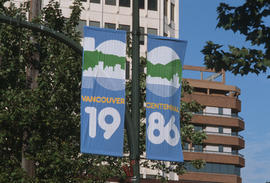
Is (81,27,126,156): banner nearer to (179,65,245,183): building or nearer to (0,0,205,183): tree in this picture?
(0,0,205,183): tree

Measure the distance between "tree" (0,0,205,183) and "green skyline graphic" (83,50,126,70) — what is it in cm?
919

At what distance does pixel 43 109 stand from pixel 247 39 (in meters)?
9.51

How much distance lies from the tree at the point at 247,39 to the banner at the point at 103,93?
143 inches

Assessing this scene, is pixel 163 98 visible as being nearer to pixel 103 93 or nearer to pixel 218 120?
pixel 103 93

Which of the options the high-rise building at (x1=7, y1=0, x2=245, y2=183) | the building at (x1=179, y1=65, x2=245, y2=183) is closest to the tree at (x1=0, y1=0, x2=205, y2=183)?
the high-rise building at (x1=7, y1=0, x2=245, y2=183)

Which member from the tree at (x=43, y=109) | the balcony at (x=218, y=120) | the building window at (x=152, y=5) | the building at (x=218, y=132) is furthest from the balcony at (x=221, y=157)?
the tree at (x=43, y=109)

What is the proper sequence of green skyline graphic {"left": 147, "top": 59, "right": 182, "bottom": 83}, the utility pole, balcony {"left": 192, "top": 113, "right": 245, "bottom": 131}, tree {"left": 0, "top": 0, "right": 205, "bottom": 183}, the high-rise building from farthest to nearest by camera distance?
balcony {"left": 192, "top": 113, "right": 245, "bottom": 131} → the high-rise building → tree {"left": 0, "top": 0, "right": 205, "bottom": 183} → the utility pole → green skyline graphic {"left": 147, "top": 59, "right": 182, "bottom": 83}

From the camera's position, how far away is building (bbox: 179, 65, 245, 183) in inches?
3757

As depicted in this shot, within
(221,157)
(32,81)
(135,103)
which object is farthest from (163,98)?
(221,157)

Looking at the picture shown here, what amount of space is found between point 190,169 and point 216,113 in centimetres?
1189

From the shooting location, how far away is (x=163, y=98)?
12062mm

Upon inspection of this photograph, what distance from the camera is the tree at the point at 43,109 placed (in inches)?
861

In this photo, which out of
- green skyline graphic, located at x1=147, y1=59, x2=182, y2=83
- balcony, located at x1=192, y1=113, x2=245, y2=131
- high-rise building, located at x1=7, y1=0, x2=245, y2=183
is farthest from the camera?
balcony, located at x1=192, y1=113, x2=245, y2=131

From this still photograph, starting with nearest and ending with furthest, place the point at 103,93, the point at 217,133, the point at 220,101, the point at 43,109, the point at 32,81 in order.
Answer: the point at 103,93 → the point at 32,81 → the point at 43,109 → the point at 217,133 → the point at 220,101
